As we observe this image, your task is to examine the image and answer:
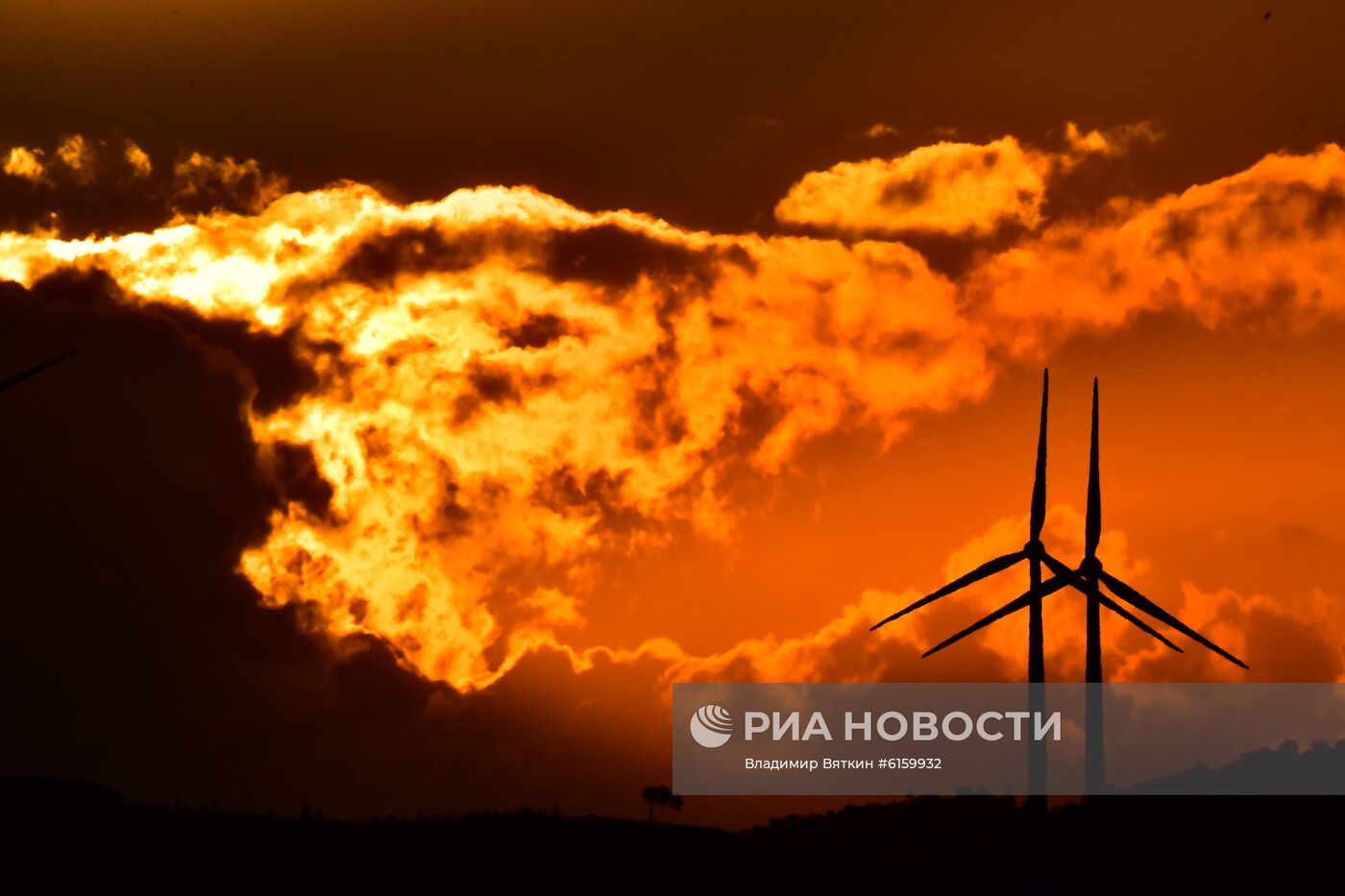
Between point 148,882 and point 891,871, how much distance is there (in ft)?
226

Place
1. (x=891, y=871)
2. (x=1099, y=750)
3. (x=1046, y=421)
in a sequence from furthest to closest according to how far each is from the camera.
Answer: (x=891, y=871) < (x=1046, y=421) < (x=1099, y=750)

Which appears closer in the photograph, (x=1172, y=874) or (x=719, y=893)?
(x=1172, y=874)

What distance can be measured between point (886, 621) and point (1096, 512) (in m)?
16.5

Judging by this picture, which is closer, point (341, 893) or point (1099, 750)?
point (1099, 750)

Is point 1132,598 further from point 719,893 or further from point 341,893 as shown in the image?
point 341,893

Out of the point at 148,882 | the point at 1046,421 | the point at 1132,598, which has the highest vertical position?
the point at 1046,421

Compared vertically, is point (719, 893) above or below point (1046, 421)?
below

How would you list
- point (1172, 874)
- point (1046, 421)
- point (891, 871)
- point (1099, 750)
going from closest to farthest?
1. point (1099, 750)
2. point (1046, 421)
3. point (1172, 874)
4. point (891, 871)

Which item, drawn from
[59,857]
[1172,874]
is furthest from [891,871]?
[59,857]

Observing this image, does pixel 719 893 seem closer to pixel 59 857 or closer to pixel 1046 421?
pixel 59 857

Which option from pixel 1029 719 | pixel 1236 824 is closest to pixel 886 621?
pixel 1029 719

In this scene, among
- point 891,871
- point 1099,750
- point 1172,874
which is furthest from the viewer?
point 891,871

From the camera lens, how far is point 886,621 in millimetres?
132250

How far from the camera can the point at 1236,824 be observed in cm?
19488
